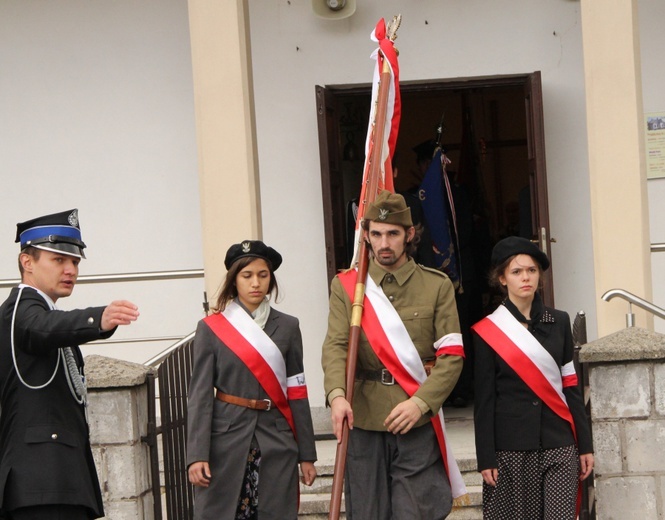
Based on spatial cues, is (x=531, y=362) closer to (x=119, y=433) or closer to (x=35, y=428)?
(x=35, y=428)

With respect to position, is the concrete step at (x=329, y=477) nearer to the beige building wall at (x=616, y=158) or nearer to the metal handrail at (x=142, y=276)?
the beige building wall at (x=616, y=158)

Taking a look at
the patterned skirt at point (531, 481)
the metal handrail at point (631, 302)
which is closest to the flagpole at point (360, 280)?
the patterned skirt at point (531, 481)

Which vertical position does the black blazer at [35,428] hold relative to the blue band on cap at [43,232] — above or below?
below

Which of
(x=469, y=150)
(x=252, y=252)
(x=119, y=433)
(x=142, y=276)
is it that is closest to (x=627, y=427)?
(x=252, y=252)

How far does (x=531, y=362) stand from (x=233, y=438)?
127 centimetres

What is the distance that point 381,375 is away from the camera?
4.86 m

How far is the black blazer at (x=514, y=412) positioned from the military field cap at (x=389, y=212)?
1.96ft

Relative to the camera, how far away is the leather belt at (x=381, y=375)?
4.84 meters

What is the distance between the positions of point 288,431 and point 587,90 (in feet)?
10.5

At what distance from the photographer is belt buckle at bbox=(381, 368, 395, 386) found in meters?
4.84

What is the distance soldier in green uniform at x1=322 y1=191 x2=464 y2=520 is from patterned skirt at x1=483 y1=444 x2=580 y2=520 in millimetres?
193

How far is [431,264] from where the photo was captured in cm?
828

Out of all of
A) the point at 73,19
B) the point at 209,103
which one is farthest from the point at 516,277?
the point at 73,19

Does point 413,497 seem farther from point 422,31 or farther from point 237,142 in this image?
point 422,31
